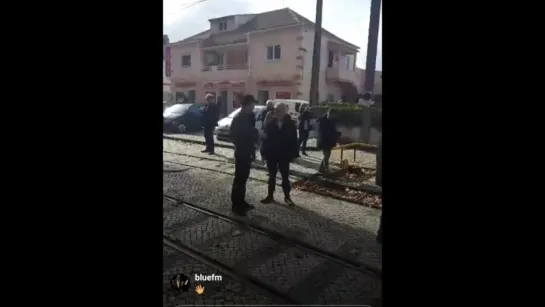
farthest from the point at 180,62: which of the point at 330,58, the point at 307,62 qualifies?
the point at 330,58

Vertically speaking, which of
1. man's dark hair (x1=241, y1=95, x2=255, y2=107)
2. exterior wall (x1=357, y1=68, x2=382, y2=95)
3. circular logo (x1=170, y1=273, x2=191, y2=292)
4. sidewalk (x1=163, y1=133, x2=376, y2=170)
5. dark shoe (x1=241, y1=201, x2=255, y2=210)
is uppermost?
exterior wall (x1=357, y1=68, x2=382, y2=95)

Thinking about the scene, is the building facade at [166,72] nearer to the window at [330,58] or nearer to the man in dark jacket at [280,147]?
the man in dark jacket at [280,147]

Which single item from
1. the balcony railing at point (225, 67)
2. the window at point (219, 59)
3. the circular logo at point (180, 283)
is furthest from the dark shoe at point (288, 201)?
the window at point (219, 59)

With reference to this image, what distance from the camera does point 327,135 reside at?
1930 millimetres

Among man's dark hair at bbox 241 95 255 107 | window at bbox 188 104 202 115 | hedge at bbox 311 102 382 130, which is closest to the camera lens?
hedge at bbox 311 102 382 130

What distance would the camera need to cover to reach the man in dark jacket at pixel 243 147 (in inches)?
68.5

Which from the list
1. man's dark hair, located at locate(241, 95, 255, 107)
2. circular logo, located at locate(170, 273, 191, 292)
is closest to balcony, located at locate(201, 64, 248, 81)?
man's dark hair, located at locate(241, 95, 255, 107)

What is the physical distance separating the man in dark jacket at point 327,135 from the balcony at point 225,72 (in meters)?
0.49

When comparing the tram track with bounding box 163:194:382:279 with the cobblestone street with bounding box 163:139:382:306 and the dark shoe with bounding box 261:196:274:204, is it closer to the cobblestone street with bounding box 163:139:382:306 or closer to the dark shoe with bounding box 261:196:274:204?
the cobblestone street with bounding box 163:139:382:306

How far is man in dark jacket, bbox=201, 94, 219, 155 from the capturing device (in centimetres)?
189

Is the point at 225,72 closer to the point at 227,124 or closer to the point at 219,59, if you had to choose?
the point at 219,59

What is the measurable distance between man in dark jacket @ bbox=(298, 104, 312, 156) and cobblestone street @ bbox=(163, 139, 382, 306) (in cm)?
11
